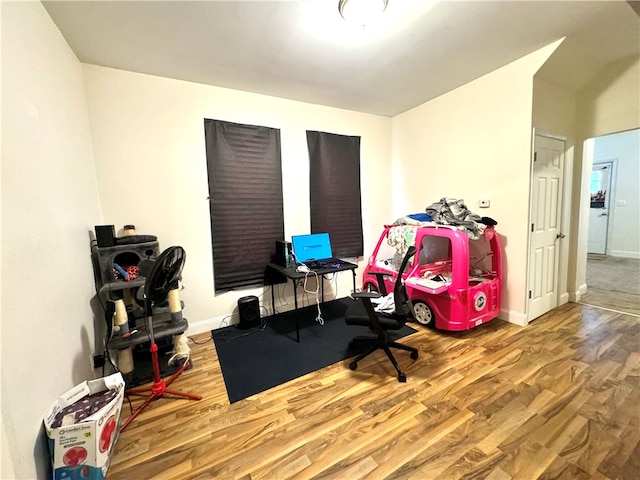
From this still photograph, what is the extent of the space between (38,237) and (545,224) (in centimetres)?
450

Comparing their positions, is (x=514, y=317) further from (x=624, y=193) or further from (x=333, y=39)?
(x=624, y=193)

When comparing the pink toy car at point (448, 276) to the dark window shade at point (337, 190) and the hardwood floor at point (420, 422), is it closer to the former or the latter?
the hardwood floor at point (420, 422)

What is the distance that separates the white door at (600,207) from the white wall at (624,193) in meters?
0.07

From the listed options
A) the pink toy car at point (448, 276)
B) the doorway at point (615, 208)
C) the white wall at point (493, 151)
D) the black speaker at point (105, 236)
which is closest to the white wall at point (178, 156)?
the black speaker at point (105, 236)

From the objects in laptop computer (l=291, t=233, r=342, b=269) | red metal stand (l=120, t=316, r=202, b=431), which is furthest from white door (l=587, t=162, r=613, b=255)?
red metal stand (l=120, t=316, r=202, b=431)

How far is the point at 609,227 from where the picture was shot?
225 inches

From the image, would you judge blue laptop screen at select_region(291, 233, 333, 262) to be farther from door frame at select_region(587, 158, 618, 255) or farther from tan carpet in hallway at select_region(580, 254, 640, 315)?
door frame at select_region(587, 158, 618, 255)

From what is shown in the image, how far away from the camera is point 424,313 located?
9.50 ft

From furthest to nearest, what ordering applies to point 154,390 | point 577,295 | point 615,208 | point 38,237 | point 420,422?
1. point 615,208
2. point 577,295
3. point 154,390
4. point 420,422
5. point 38,237

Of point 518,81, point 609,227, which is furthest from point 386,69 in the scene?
point 609,227

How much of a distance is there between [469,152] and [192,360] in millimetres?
3854

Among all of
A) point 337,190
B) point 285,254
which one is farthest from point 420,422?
point 337,190

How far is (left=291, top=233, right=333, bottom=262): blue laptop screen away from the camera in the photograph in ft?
10.4

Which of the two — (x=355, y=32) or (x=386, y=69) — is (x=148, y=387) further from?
(x=386, y=69)
